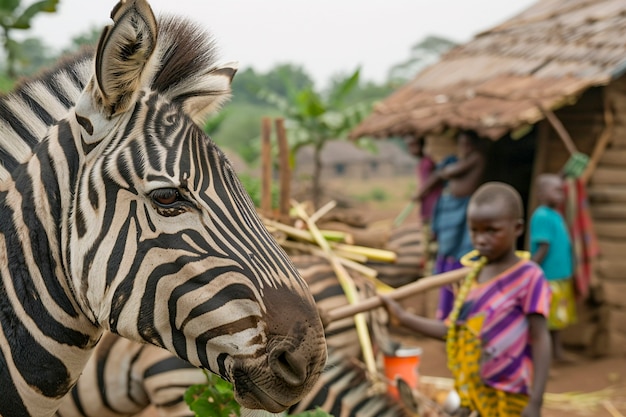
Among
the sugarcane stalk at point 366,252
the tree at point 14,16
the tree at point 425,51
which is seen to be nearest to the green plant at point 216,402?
the sugarcane stalk at point 366,252

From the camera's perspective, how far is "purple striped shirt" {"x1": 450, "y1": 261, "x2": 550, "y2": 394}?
10.4 ft

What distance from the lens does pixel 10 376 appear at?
168cm

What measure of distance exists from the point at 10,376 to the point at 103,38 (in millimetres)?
930

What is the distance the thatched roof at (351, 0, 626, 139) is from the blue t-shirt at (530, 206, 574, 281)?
0.99 m

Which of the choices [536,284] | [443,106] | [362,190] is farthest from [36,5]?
[362,190]

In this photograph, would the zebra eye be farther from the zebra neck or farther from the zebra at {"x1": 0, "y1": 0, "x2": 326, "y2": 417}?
the zebra neck

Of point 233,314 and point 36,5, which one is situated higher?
point 36,5

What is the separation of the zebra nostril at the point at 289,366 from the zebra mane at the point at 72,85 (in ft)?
2.53

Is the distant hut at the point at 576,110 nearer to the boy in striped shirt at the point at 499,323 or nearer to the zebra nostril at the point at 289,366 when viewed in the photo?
the boy in striped shirt at the point at 499,323

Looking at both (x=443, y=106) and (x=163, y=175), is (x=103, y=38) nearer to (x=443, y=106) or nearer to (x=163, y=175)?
(x=163, y=175)

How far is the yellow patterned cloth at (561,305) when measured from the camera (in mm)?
6828

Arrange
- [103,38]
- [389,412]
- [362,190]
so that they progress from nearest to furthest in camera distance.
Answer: [103,38]
[389,412]
[362,190]

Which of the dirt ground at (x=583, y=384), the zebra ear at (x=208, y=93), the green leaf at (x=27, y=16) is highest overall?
the green leaf at (x=27, y=16)

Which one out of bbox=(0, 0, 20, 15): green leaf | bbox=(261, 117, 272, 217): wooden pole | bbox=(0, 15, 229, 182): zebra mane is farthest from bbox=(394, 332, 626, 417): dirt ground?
bbox=(0, 0, 20, 15): green leaf
